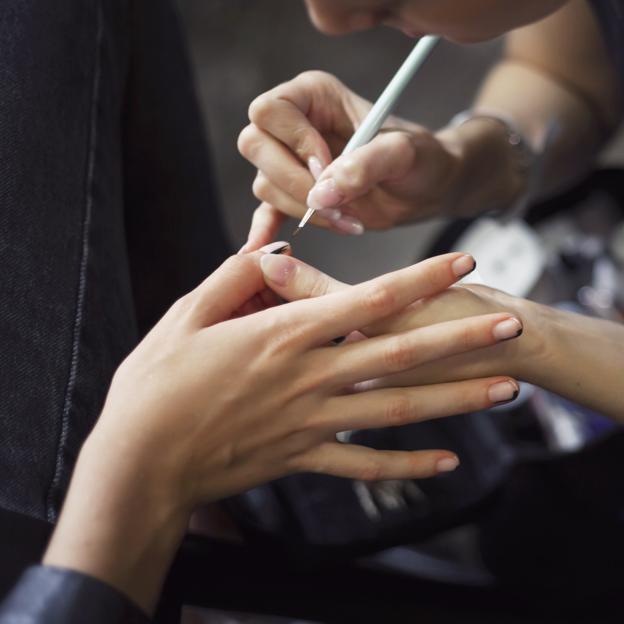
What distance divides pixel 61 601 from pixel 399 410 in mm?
214

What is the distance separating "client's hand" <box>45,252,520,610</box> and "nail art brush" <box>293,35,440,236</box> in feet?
0.37

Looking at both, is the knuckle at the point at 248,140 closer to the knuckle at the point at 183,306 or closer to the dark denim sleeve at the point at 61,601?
the knuckle at the point at 183,306

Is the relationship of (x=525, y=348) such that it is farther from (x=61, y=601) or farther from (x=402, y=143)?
(x=61, y=601)

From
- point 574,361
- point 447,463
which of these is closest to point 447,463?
point 447,463

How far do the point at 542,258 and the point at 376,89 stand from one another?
1.17ft

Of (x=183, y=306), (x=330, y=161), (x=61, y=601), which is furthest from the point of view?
(x=330, y=161)

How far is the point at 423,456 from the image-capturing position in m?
0.47

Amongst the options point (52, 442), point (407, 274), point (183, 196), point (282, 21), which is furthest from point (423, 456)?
point (282, 21)

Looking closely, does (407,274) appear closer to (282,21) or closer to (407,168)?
(407,168)

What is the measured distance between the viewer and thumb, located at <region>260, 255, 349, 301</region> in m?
0.45

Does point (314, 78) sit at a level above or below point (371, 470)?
above

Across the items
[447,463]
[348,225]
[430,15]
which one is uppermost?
[430,15]

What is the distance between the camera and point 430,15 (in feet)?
1.54

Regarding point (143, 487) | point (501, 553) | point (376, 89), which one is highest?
point (376, 89)
